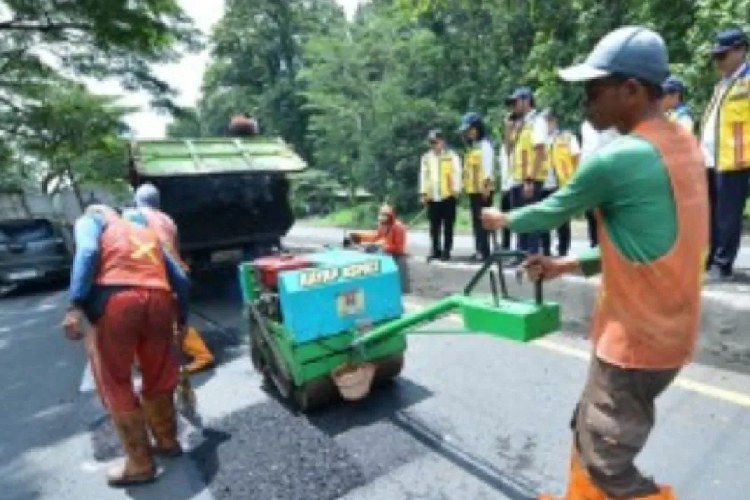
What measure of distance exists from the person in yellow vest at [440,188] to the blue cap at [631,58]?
615 cm

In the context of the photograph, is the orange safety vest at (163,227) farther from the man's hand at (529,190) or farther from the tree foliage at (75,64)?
the tree foliage at (75,64)

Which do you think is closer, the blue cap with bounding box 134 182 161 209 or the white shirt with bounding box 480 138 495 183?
the blue cap with bounding box 134 182 161 209

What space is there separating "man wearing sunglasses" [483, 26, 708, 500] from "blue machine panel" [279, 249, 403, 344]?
2.02 metres

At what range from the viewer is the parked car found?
42.4 feet

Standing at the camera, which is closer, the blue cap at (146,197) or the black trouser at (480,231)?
the blue cap at (146,197)

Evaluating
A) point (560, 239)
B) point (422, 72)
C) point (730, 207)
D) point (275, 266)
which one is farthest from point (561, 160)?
point (422, 72)

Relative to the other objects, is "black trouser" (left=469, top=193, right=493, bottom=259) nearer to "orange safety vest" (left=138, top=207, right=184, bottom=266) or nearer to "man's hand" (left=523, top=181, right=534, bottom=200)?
"man's hand" (left=523, top=181, right=534, bottom=200)

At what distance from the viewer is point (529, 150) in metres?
6.82

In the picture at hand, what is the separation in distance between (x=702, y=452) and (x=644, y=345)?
4.89 feet

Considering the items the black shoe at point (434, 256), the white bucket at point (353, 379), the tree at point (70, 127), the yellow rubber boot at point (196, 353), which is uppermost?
the tree at point (70, 127)

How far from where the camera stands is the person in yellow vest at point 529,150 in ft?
22.3

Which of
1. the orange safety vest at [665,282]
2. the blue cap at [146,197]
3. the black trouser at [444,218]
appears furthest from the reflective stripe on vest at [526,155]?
the orange safety vest at [665,282]

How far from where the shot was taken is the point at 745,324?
4.04m

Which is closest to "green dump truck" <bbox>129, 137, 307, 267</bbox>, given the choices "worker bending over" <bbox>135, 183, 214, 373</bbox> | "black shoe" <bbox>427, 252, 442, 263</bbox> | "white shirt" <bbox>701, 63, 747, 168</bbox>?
"black shoe" <bbox>427, 252, 442, 263</bbox>
